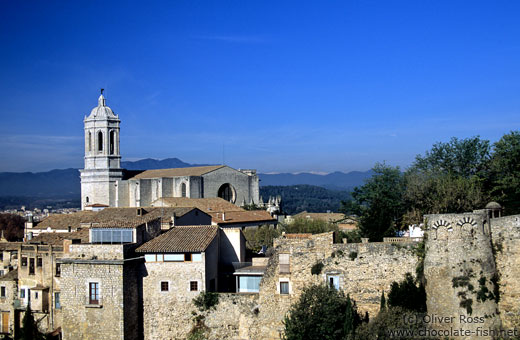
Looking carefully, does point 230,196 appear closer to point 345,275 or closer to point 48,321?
point 48,321

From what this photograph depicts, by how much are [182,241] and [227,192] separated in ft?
176

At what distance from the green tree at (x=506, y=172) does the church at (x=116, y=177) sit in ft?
155

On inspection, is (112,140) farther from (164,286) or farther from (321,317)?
(321,317)

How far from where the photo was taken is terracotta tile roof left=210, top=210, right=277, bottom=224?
58.9 metres

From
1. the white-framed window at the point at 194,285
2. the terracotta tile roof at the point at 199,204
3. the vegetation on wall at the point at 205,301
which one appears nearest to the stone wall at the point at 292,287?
the vegetation on wall at the point at 205,301

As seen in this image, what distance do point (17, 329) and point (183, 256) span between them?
13874mm

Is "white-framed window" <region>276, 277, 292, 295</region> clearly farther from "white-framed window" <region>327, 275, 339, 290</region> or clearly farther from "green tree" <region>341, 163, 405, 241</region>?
"green tree" <region>341, 163, 405, 241</region>

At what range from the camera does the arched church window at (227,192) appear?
84488mm

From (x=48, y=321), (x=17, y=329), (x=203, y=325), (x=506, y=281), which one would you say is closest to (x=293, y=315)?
(x=203, y=325)

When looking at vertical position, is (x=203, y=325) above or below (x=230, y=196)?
below

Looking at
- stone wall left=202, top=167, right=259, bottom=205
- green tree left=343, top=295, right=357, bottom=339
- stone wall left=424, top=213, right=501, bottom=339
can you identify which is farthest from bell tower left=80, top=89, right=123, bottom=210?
stone wall left=424, top=213, right=501, bottom=339

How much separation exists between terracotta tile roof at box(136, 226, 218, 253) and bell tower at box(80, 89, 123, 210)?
52.3 metres

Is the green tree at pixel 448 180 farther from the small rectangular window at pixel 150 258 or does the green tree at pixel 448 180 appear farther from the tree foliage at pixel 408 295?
the small rectangular window at pixel 150 258

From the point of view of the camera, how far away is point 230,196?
85375 millimetres
